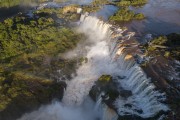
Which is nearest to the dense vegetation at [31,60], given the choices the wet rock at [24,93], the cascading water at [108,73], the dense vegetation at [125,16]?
the wet rock at [24,93]

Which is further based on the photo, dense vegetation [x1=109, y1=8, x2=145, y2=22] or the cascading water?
dense vegetation [x1=109, y1=8, x2=145, y2=22]

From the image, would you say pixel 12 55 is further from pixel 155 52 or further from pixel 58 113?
pixel 155 52

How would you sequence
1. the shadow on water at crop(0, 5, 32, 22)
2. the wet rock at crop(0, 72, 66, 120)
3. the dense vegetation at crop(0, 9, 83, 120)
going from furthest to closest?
1. the shadow on water at crop(0, 5, 32, 22)
2. the dense vegetation at crop(0, 9, 83, 120)
3. the wet rock at crop(0, 72, 66, 120)

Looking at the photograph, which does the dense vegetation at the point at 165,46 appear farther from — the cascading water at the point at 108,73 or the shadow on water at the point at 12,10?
the shadow on water at the point at 12,10

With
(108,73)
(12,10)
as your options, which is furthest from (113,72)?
(12,10)

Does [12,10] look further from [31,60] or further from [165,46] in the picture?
[165,46]

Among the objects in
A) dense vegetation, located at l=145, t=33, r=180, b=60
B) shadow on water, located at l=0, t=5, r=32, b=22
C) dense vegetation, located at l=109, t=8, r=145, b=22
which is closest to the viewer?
dense vegetation, located at l=145, t=33, r=180, b=60

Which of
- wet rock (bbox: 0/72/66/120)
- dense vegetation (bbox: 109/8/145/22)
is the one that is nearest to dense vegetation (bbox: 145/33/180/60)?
dense vegetation (bbox: 109/8/145/22)

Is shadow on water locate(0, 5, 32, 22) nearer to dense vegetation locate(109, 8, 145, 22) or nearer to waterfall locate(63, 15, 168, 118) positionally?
waterfall locate(63, 15, 168, 118)
